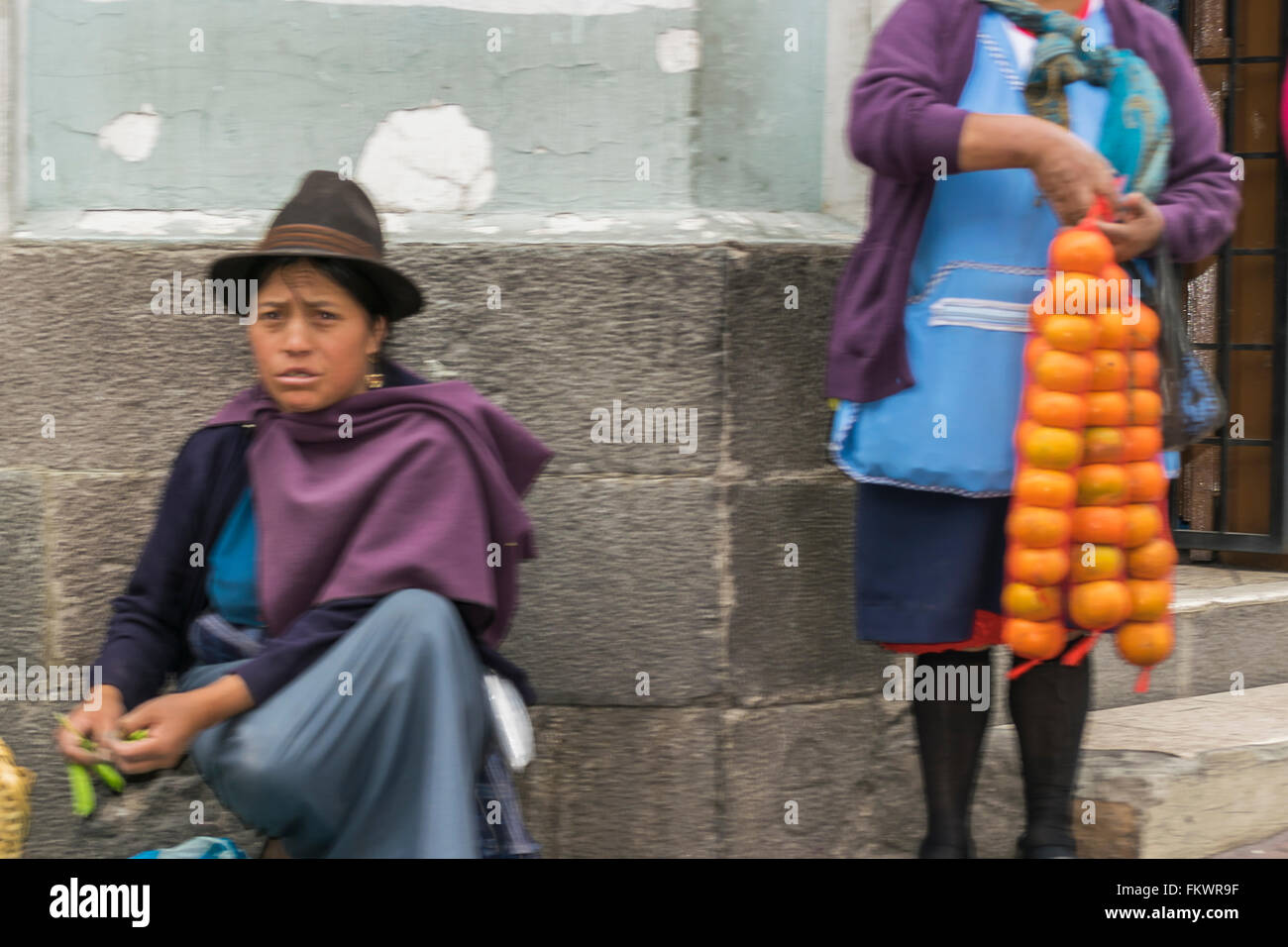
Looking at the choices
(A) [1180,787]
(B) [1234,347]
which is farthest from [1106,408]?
(B) [1234,347]

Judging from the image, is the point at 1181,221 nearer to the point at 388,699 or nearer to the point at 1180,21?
the point at 388,699

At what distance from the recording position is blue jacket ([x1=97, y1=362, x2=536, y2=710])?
8.91 feet

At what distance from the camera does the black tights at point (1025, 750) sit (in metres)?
3.02

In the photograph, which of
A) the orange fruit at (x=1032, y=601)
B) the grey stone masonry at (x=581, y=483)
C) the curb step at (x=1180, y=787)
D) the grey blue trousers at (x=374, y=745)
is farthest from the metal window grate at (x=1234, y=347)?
the grey blue trousers at (x=374, y=745)

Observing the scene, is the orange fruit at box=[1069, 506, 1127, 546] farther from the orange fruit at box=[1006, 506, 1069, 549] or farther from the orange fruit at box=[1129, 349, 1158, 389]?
the orange fruit at box=[1129, 349, 1158, 389]

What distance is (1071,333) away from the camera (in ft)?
8.61

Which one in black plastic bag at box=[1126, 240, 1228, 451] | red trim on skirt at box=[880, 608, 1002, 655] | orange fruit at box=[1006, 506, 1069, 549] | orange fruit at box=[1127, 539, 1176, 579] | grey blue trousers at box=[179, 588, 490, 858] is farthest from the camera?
red trim on skirt at box=[880, 608, 1002, 655]

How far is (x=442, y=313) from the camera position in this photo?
3459 mm

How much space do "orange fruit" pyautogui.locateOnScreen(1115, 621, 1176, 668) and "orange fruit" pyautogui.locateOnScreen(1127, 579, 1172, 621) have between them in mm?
14

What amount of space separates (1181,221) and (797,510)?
1098mm

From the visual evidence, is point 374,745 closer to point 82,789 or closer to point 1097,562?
point 82,789

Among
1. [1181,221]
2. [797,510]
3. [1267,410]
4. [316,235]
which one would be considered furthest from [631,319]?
[1267,410]

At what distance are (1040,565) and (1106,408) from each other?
0.30 metres

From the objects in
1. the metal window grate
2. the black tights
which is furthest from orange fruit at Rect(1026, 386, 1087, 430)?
the metal window grate
